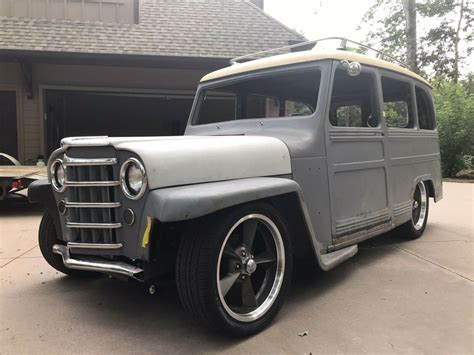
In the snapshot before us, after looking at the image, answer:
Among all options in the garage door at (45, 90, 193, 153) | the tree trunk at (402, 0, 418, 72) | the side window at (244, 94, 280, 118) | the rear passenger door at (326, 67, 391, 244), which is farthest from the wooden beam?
the tree trunk at (402, 0, 418, 72)

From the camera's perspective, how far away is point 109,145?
2619 mm

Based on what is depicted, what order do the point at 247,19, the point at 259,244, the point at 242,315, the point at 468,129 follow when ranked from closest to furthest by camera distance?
1. the point at 242,315
2. the point at 259,244
3. the point at 247,19
4. the point at 468,129

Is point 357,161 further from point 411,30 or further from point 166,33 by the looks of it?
point 411,30

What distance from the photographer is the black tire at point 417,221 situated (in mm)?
5195

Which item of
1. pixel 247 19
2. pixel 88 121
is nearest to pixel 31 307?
pixel 88 121

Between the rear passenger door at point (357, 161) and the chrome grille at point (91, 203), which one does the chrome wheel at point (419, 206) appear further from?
the chrome grille at point (91, 203)

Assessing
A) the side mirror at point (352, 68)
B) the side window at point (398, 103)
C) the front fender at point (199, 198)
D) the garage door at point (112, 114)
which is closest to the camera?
the front fender at point (199, 198)

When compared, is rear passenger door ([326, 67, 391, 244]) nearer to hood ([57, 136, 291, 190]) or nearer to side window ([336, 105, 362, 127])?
side window ([336, 105, 362, 127])

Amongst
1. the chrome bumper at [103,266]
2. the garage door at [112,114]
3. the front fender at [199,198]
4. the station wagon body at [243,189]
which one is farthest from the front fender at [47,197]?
the garage door at [112,114]

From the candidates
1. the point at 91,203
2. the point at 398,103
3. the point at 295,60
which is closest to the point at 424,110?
the point at 398,103

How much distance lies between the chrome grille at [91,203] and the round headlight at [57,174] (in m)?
0.15

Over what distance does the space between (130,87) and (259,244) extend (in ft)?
29.3

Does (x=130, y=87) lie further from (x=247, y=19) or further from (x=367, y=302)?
(x=367, y=302)

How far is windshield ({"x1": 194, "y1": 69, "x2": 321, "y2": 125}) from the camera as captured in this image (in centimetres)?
399
